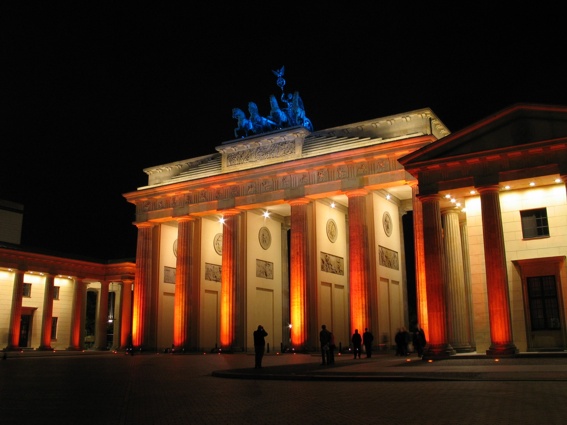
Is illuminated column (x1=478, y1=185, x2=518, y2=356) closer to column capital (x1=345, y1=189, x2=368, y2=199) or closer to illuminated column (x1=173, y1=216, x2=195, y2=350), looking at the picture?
column capital (x1=345, y1=189, x2=368, y2=199)

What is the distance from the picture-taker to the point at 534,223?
25.7 metres

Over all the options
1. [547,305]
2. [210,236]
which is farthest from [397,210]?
[547,305]

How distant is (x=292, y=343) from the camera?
37.5 m

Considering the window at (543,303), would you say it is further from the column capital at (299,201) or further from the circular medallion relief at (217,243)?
the circular medallion relief at (217,243)

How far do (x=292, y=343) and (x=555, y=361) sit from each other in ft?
65.7

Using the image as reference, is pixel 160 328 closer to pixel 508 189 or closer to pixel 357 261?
pixel 357 261

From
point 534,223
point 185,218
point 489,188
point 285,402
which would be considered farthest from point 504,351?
point 185,218

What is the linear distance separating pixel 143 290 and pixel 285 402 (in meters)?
36.4

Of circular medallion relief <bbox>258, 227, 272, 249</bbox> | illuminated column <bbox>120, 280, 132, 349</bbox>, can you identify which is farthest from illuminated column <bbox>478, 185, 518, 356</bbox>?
illuminated column <bbox>120, 280, 132, 349</bbox>

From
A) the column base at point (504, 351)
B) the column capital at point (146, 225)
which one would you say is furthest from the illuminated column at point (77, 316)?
the column base at point (504, 351)

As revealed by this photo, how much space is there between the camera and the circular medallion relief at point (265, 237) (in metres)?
44.7

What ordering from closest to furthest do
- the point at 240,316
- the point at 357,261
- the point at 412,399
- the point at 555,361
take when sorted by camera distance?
the point at 412,399 → the point at 555,361 → the point at 357,261 → the point at 240,316

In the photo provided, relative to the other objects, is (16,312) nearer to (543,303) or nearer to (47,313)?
(47,313)

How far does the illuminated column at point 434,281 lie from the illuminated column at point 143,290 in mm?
27183
